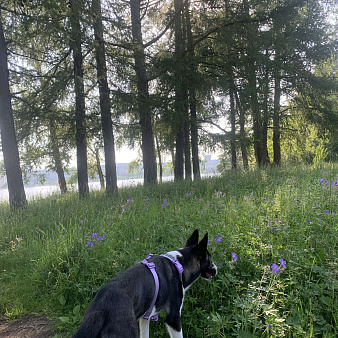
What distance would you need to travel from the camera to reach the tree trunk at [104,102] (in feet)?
32.9

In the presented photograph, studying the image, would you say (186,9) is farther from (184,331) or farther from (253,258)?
(184,331)

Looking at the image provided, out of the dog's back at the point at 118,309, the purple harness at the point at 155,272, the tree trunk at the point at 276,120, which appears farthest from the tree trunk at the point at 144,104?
the dog's back at the point at 118,309

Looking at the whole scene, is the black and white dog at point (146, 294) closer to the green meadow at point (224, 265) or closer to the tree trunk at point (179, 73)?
the green meadow at point (224, 265)

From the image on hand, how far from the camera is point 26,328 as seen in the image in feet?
10.1

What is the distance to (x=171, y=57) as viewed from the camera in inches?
447

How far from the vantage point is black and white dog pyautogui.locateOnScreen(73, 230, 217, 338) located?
1.85 meters

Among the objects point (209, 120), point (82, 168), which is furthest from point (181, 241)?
point (209, 120)

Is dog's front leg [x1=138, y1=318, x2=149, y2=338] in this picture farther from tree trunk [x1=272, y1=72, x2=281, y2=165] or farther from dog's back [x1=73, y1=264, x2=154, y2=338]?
tree trunk [x1=272, y1=72, x2=281, y2=165]

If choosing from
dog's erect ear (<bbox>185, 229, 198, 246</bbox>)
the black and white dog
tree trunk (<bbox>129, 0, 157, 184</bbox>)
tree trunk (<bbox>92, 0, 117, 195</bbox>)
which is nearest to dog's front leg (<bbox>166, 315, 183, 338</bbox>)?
the black and white dog

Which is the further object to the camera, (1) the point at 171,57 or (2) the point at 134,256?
(1) the point at 171,57

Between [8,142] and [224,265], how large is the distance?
8.71 m

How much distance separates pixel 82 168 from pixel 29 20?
6.13 metres

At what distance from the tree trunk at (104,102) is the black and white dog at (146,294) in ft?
25.3

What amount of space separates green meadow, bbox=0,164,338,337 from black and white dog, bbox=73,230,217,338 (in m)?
0.40
